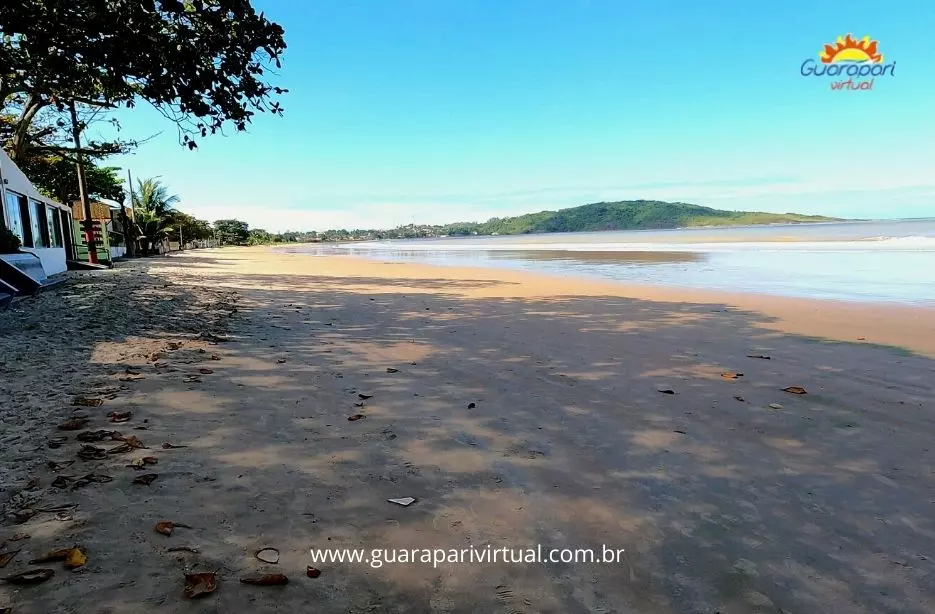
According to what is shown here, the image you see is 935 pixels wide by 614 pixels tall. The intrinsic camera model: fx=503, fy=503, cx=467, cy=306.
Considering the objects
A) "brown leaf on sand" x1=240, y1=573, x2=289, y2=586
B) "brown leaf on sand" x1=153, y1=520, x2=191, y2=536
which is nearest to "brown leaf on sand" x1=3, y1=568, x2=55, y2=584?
"brown leaf on sand" x1=153, y1=520, x2=191, y2=536

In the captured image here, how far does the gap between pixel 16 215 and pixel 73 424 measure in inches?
639

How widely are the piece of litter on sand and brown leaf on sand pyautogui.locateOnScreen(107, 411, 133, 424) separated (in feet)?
6.26

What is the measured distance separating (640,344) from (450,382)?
9.52 feet

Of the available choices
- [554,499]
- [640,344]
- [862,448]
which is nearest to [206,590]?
[554,499]

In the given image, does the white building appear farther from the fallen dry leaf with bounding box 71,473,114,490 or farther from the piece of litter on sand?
the piece of litter on sand

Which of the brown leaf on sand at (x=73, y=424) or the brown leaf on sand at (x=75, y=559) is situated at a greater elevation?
the brown leaf on sand at (x=73, y=424)

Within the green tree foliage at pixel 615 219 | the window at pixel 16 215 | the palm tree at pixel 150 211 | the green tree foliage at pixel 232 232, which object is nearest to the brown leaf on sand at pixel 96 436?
the window at pixel 16 215

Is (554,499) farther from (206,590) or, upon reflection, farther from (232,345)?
(232,345)

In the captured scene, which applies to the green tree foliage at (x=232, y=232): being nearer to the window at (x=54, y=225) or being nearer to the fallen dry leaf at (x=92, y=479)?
the window at (x=54, y=225)

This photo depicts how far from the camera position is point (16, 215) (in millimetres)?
14828

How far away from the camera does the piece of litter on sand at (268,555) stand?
6.59 feet

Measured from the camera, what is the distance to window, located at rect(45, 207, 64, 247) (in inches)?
709

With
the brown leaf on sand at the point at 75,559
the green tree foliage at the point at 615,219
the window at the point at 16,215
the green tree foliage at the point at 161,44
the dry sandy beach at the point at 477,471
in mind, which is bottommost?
the dry sandy beach at the point at 477,471

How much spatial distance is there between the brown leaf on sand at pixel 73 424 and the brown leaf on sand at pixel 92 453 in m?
0.40
